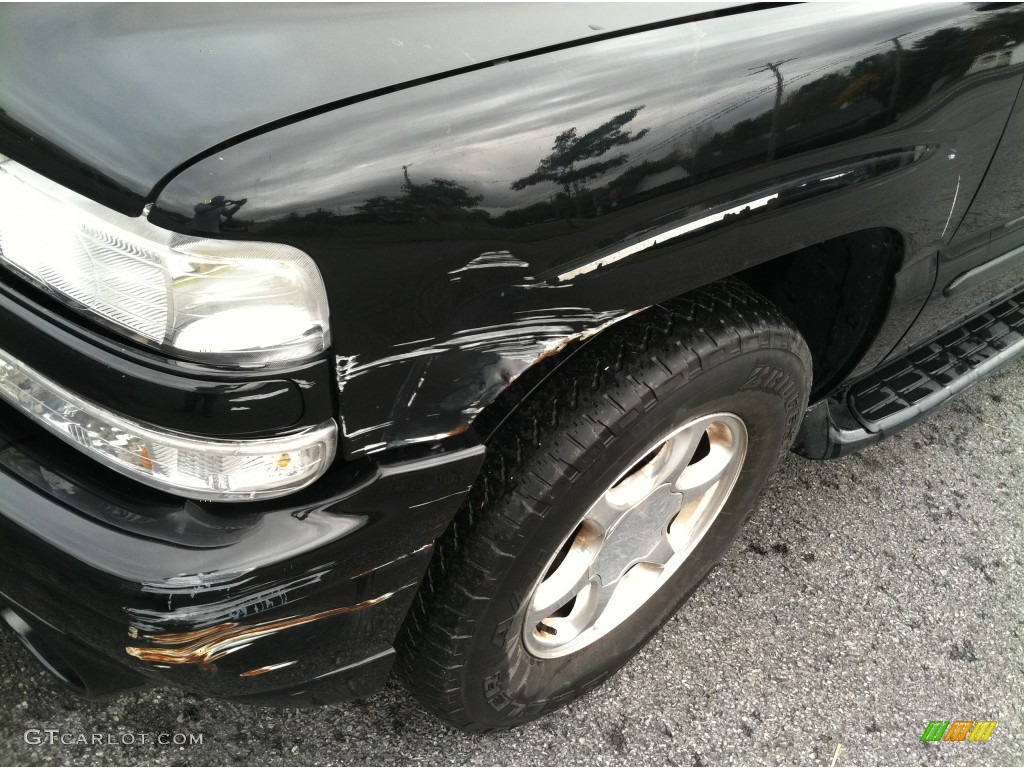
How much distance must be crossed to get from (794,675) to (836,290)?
94cm

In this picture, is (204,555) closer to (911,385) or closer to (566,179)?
(566,179)

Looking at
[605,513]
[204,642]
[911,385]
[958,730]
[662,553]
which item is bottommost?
[958,730]

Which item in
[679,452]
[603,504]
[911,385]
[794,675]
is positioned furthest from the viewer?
[911,385]

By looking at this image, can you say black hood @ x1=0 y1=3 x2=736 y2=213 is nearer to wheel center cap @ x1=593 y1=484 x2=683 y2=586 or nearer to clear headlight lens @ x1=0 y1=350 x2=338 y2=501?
clear headlight lens @ x1=0 y1=350 x2=338 y2=501

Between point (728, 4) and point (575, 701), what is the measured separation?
1.47 metres

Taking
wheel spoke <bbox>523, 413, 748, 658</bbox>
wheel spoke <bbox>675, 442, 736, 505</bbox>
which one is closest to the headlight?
wheel spoke <bbox>523, 413, 748, 658</bbox>

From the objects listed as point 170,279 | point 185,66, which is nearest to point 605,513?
point 170,279

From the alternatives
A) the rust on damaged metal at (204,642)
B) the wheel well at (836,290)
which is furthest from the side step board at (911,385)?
the rust on damaged metal at (204,642)

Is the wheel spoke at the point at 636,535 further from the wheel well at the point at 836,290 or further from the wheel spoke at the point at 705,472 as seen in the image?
the wheel well at the point at 836,290

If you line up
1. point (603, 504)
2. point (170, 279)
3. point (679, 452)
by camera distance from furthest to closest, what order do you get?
point (679, 452), point (603, 504), point (170, 279)

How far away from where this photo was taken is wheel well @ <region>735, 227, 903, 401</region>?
1.78 metres

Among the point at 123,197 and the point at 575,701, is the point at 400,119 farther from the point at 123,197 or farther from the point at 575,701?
the point at 575,701

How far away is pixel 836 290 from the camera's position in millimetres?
1915

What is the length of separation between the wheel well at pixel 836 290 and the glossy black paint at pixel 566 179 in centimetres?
Answer: 27
